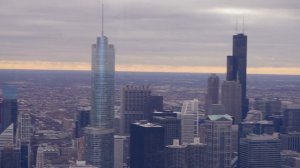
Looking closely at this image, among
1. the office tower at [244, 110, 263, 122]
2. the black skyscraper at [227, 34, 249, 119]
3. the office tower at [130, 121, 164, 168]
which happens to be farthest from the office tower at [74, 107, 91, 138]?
the office tower at [244, 110, 263, 122]

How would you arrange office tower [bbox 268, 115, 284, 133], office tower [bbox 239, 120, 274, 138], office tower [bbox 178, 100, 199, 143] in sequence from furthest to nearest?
office tower [bbox 268, 115, 284, 133], office tower [bbox 239, 120, 274, 138], office tower [bbox 178, 100, 199, 143]

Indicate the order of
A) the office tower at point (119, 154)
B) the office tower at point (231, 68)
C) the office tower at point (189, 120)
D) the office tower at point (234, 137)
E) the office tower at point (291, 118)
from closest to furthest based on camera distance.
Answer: the office tower at point (119, 154), the office tower at point (189, 120), the office tower at point (234, 137), the office tower at point (291, 118), the office tower at point (231, 68)

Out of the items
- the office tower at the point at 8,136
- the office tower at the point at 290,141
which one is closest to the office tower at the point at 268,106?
the office tower at the point at 290,141

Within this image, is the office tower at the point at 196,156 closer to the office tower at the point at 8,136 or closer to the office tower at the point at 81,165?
the office tower at the point at 81,165

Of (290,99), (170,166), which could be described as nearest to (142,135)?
(170,166)

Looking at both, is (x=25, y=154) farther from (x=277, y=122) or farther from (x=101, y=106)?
(x=277, y=122)

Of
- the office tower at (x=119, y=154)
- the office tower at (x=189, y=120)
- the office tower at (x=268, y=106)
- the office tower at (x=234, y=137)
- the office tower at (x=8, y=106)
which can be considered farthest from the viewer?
the office tower at (x=268, y=106)

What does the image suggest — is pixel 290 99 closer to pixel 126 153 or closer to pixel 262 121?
pixel 262 121

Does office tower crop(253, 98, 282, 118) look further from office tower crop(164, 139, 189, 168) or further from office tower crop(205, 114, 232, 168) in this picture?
office tower crop(164, 139, 189, 168)
